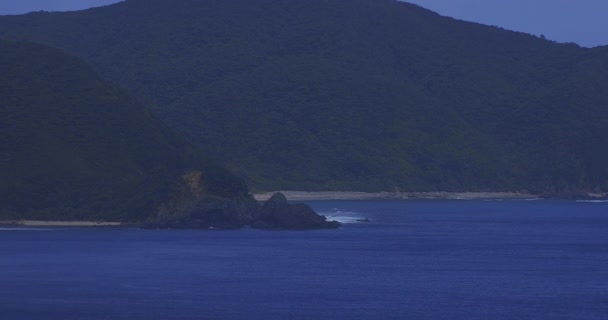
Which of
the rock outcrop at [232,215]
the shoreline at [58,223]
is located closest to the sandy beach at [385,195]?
the rock outcrop at [232,215]

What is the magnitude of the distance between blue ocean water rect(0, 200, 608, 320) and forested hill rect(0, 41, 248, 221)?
99.3 inches

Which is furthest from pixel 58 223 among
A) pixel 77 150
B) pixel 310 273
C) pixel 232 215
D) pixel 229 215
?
pixel 310 273

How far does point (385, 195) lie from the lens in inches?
4978

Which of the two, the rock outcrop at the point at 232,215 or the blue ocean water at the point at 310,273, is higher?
the rock outcrop at the point at 232,215

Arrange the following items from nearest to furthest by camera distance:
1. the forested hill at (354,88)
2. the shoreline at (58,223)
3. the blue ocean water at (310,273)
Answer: the blue ocean water at (310,273)
the shoreline at (58,223)
the forested hill at (354,88)

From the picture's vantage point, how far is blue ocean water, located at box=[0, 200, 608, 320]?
43.0m

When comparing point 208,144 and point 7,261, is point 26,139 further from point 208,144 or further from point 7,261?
point 208,144

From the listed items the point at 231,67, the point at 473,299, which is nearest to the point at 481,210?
the point at 231,67

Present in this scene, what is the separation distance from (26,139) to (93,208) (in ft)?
25.2

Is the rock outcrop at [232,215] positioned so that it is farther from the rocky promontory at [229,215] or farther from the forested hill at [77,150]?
the forested hill at [77,150]

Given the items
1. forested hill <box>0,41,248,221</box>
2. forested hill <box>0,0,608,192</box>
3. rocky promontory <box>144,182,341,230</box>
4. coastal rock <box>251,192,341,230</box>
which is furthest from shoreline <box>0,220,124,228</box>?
forested hill <box>0,0,608,192</box>

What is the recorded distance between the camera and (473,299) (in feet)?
151

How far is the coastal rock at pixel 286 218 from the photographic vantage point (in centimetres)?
7912

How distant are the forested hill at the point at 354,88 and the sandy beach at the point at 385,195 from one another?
756mm
